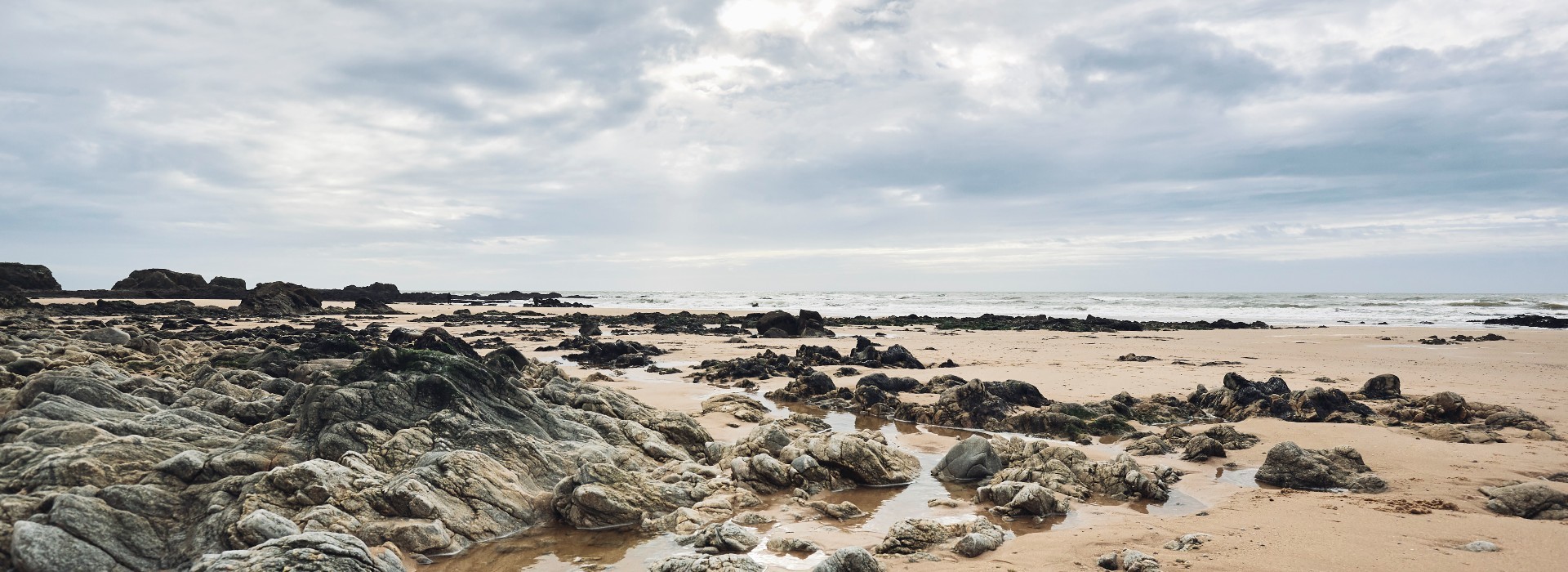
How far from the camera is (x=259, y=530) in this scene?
549 centimetres

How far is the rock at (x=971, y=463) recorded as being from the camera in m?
8.77

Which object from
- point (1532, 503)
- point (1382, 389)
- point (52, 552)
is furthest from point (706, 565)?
point (1382, 389)

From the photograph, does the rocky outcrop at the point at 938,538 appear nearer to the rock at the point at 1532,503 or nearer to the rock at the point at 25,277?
the rock at the point at 1532,503

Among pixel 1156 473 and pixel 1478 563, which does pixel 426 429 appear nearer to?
pixel 1156 473

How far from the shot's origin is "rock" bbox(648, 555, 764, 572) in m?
5.36

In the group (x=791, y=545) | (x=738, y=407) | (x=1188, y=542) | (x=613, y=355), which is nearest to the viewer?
(x=1188, y=542)

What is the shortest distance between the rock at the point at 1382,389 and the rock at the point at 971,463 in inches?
388

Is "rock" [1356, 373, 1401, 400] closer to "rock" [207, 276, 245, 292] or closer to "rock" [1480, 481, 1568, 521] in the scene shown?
"rock" [1480, 481, 1568, 521]

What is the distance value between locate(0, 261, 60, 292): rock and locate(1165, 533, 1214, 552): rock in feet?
254

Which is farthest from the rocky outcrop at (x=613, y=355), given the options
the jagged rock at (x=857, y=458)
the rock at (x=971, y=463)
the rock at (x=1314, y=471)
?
the rock at (x=1314, y=471)

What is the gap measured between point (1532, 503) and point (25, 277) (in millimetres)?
86401

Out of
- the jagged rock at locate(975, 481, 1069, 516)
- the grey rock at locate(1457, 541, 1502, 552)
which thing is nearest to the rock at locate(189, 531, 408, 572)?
the jagged rock at locate(975, 481, 1069, 516)

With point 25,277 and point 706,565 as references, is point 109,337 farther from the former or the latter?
point 25,277

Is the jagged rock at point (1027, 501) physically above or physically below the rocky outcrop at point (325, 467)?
below
